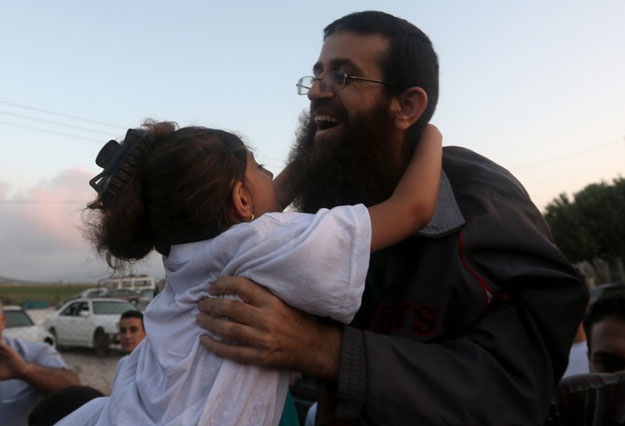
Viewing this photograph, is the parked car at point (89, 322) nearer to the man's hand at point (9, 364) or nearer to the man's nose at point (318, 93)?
the man's hand at point (9, 364)

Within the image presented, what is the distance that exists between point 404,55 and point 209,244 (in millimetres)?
1151

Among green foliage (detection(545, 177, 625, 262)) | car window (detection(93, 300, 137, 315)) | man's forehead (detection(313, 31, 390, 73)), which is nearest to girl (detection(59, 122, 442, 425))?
man's forehead (detection(313, 31, 390, 73))

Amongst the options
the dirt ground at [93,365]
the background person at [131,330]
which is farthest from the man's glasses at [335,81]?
the dirt ground at [93,365]

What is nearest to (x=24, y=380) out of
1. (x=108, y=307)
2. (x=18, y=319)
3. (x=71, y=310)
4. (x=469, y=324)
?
(x=469, y=324)

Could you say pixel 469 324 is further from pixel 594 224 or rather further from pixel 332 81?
pixel 594 224

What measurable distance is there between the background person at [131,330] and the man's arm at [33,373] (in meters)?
2.35

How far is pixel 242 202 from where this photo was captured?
1780 millimetres

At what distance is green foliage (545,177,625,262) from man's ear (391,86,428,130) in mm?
37216

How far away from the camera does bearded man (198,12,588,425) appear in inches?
54.9

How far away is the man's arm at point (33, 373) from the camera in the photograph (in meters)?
3.84

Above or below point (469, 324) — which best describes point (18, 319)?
below

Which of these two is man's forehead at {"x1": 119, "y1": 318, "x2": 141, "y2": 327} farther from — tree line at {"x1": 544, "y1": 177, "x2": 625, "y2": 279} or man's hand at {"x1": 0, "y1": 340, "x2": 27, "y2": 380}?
tree line at {"x1": 544, "y1": 177, "x2": 625, "y2": 279}

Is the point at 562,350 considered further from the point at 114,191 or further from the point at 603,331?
the point at 603,331

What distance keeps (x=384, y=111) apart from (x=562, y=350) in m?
1.09
